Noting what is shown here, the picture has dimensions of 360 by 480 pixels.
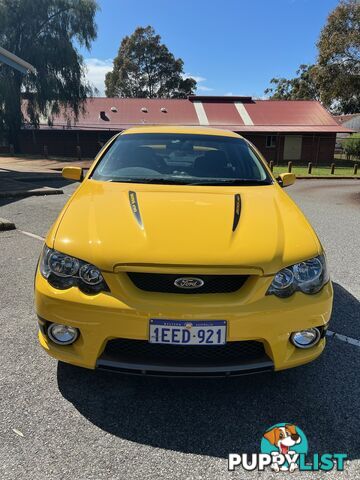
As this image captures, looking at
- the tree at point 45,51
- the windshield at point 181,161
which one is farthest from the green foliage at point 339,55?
the windshield at point 181,161

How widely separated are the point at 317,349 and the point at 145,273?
1.10 metres

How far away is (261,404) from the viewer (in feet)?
7.68

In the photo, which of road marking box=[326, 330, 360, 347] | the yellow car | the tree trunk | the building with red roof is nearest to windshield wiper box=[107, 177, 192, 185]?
the yellow car

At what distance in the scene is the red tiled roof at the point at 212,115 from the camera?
2914 cm

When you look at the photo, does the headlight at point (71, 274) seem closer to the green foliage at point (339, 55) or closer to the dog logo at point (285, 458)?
the dog logo at point (285, 458)

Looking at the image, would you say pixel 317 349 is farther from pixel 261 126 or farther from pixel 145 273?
pixel 261 126

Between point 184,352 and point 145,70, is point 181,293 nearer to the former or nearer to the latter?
point 184,352

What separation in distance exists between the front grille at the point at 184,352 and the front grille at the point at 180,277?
30 cm

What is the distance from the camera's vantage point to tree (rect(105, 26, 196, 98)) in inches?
2122

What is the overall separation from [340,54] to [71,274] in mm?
33159

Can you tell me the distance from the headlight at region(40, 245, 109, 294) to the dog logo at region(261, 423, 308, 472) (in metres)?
1.18

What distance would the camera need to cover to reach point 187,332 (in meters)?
2.03

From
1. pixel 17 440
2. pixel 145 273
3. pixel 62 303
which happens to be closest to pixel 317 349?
pixel 145 273

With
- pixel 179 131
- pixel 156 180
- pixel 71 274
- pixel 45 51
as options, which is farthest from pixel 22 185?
pixel 45 51
